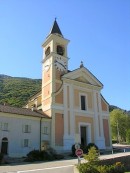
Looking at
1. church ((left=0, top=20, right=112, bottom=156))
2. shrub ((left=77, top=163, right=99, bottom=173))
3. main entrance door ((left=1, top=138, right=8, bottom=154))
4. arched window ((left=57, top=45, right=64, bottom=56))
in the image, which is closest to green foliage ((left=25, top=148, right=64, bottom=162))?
main entrance door ((left=1, top=138, right=8, bottom=154))

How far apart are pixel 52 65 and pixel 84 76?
20.3 feet

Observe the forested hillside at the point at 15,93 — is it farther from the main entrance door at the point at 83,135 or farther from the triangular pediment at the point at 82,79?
the main entrance door at the point at 83,135

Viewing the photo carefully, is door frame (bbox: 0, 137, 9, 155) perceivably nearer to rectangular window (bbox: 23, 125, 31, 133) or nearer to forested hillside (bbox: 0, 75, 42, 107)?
rectangular window (bbox: 23, 125, 31, 133)

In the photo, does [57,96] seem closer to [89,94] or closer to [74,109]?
[74,109]

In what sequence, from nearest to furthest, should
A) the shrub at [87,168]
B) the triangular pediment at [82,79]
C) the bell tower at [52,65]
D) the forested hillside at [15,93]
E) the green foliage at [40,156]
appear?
the shrub at [87,168], the green foliage at [40,156], the bell tower at [52,65], the triangular pediment at [82,79], the forested hillside at [15,93]

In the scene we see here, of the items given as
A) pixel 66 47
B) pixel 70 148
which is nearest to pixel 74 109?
pixel 70 148

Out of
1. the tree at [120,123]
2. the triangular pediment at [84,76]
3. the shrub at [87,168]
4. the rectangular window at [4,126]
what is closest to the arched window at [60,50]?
the triangular pediment at [84,76]

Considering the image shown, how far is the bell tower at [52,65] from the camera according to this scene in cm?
3625

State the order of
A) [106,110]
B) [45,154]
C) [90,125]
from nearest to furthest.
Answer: [45,154] < [90,125] < [106,110]

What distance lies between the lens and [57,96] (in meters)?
35.9

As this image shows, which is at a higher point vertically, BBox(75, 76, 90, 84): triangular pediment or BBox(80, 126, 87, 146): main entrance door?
BBox(75, 76, 90, 84): triangular pediment

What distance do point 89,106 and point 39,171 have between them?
23.2 metres

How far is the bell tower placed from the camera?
36.2 meters

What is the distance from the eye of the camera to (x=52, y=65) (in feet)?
125
